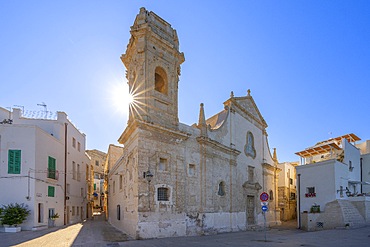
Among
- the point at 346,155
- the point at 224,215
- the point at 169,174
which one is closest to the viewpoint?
the point at 169,174

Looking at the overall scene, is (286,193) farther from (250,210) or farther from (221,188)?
(221,188)

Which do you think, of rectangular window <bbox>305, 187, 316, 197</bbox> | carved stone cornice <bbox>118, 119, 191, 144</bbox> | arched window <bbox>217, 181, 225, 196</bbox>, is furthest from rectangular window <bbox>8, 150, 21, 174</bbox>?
rectangular window <bbox>305, 187, 316, 197</bbox>

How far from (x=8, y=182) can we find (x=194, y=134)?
12.2m

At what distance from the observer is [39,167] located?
20750 mm

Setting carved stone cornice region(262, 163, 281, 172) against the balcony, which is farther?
carved stone cornice region(262, 163, 281, 172)

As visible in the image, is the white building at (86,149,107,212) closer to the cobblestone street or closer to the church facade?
the church facade

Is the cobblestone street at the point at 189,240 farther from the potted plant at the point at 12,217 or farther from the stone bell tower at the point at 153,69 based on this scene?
the stone bell tower at the point at 153,69

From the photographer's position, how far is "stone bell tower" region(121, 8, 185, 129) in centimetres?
1614

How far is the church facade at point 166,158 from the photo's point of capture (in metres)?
15.1

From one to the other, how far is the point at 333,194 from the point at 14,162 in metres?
23.2

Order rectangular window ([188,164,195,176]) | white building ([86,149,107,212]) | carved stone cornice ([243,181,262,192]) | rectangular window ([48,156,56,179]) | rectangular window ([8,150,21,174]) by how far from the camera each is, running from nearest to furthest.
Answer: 1. rectangular window ([188,164,195,176])
2. rectangular window ([8,150,21,174])
3. rectangular window ([48,156,56,179])
4. carved stone cornice ([243,181,262,192])
5. white building ([86,149,107,212])

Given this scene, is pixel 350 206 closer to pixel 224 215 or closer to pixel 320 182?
pixel 320 182

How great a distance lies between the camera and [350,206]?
2328cm

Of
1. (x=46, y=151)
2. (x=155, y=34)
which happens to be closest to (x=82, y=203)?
(x=46, y=151)
